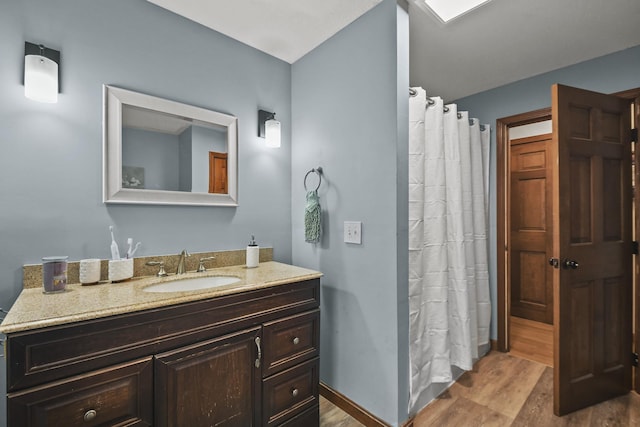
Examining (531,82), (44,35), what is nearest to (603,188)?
(531,82)

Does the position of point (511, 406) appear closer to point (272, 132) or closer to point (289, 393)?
point (289, 393)

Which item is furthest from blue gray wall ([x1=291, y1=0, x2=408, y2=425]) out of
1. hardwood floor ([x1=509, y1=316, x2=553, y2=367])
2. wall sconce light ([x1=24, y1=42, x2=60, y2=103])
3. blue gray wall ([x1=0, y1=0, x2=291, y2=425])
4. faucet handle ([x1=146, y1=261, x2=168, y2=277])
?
hardwood floor ([x1=509, y1=316, x2=553, y2=367])

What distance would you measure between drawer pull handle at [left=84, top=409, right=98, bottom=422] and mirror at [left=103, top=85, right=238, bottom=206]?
3.08ft

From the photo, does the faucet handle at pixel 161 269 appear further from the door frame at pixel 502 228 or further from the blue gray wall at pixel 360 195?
the door frame at pixel 502 228

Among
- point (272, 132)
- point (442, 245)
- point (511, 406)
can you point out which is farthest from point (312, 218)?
point (511, 406)

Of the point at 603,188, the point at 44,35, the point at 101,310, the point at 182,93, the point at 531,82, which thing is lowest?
the point at 101,310

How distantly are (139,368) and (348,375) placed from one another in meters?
1.21

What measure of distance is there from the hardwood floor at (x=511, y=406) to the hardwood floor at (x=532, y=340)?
267 mm

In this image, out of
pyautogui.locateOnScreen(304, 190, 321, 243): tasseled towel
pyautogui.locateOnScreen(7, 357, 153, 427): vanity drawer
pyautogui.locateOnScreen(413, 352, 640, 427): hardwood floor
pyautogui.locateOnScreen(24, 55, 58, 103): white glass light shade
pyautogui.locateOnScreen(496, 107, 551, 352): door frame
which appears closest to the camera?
pyautogui.locateOnScreen(7, 357, 153, 427): vanity drawer

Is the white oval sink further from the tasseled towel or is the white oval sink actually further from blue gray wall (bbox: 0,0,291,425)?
the tasseled towel

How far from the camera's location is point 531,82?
8.11 feet

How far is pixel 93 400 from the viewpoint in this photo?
3.13 feet

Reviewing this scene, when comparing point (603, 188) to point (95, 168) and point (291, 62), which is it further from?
point (95, 168)

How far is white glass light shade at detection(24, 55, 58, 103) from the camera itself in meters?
1.22
